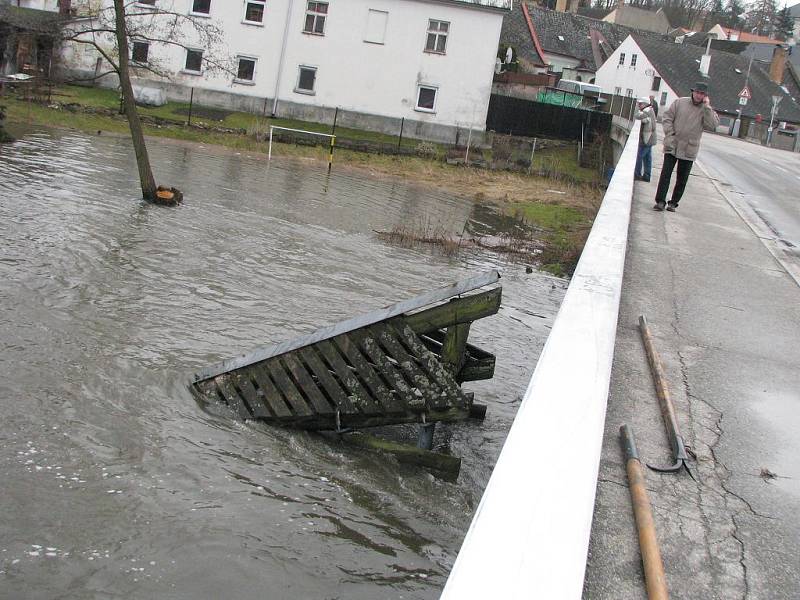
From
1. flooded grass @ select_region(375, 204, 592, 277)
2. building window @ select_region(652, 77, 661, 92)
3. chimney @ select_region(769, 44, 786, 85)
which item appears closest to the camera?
flooded grass @ select_region(375, 204, 592, 277)

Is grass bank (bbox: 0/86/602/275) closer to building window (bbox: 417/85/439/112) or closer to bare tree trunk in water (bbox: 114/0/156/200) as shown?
building window (bbox: 417/85/439/112)

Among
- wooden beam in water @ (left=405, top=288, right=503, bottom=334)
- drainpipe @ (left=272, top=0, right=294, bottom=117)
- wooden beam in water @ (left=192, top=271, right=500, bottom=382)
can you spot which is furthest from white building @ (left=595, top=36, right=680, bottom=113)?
wooden beam in water @ (left=192, top=271, right=500, bottom=382)

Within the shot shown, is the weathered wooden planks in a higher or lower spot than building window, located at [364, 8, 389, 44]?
lower

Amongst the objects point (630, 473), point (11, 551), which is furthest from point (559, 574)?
point (11, 551)

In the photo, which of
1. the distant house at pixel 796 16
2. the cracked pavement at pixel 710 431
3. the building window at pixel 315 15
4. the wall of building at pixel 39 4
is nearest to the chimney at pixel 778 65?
the distant house at pixel 796 16

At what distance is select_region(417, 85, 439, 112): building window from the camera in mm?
41931

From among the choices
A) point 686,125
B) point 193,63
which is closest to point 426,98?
point 193,63

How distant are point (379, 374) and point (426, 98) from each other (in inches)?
1391

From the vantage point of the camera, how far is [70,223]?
16.2 m

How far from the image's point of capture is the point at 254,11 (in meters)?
41.2

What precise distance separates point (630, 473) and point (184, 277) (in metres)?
10.5

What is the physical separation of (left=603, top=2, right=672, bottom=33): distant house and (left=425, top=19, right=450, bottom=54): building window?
A: 2669 inches

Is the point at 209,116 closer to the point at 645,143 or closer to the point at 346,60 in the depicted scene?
the point at 346,60

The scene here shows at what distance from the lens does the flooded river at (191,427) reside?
602 centimetres
